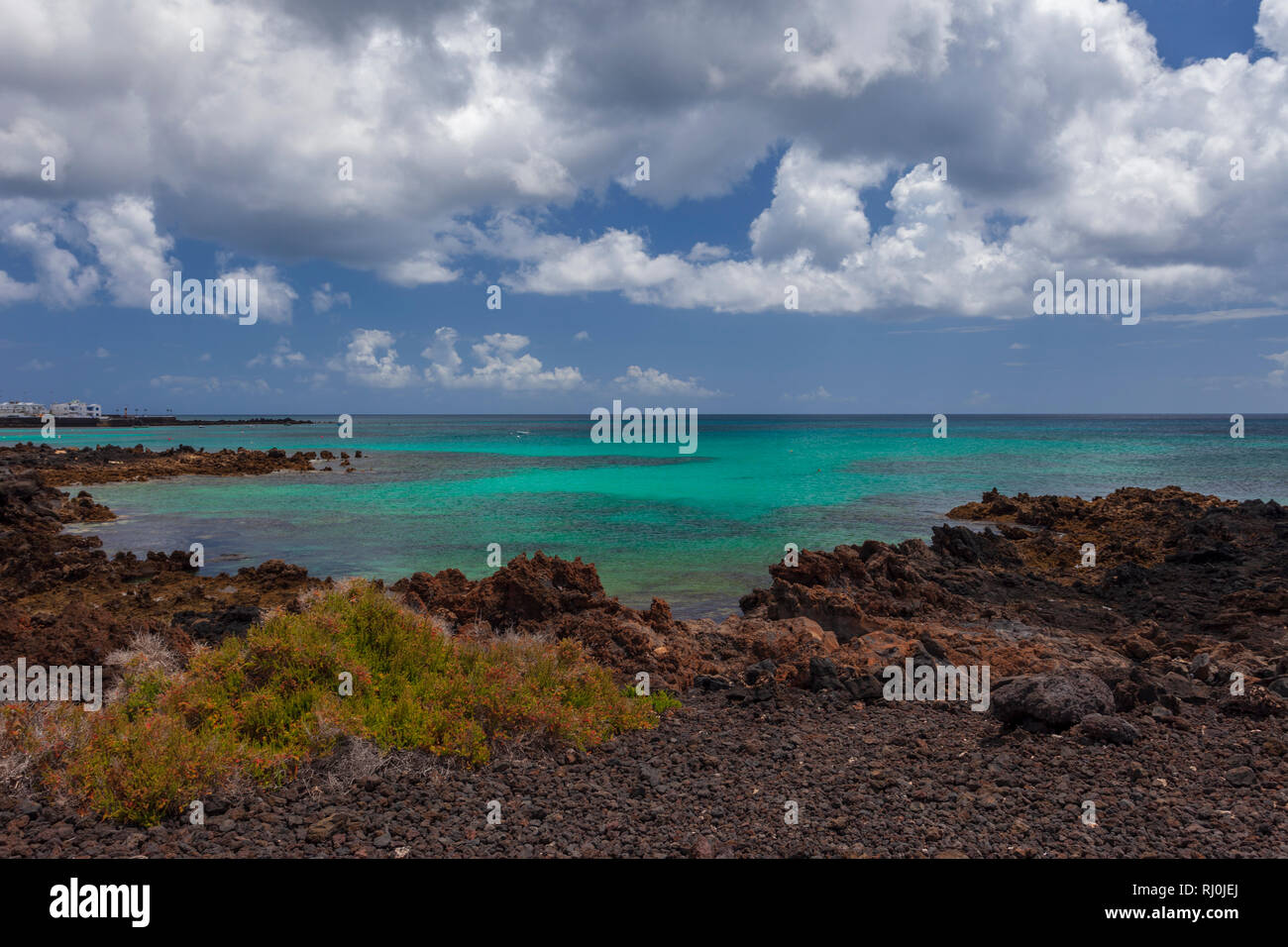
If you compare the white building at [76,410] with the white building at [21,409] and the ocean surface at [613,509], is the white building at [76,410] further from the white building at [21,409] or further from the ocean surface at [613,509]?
the ocean surface at [613,509]

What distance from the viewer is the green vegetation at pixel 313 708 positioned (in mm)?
5828

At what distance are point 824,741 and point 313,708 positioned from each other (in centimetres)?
491

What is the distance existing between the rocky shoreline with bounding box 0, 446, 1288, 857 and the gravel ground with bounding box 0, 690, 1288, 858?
2cm

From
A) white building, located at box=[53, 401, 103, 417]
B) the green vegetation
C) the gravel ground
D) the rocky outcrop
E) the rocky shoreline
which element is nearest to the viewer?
the gravel ground

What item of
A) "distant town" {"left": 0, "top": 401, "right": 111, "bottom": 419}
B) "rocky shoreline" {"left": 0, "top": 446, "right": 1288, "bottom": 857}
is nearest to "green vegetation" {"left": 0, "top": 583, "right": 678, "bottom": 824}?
"rocky shoreline" {"left": 0, "top": 446, "right": 1288, "bottom": 857}

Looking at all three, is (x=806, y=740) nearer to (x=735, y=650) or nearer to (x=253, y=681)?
(x=735, y=650)

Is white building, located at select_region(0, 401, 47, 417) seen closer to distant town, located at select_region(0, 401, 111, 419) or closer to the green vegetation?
distant town, located at select_region(0, 401, 111, 419)

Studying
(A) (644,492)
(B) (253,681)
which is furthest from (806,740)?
(A) (644,492)

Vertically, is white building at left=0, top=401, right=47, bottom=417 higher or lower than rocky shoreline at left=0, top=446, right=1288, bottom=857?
higher

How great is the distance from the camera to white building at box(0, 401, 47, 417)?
616 feet

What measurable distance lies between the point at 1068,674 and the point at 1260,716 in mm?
2009

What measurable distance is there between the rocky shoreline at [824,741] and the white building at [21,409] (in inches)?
8657

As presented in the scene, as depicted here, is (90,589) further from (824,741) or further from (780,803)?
(780,803)

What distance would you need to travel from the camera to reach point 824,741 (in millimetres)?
7688
